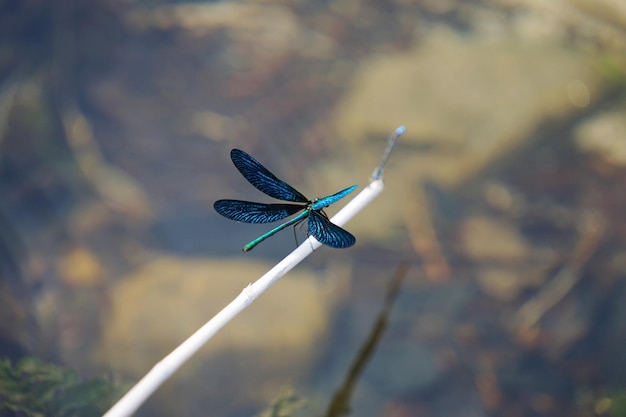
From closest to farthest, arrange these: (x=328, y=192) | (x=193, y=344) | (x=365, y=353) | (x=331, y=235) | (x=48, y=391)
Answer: (x=193, y=344) → (x=331, y=235) → (x=48, y=391) → (x=365, y=353) → (x=328, y=192)

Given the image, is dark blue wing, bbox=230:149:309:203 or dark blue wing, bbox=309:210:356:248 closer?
dark blue wing, bbox=309:210:356:248

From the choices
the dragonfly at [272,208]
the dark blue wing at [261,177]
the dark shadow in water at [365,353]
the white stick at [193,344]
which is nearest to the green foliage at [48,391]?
the white stick at [193,344]

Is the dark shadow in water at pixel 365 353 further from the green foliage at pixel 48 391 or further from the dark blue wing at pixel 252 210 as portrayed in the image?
the green foliage at pixel 48 391

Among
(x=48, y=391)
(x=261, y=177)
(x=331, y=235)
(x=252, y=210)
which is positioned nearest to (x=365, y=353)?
(x=331, y=235)

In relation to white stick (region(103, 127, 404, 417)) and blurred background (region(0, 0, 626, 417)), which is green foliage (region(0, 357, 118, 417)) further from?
white stick (region(103, 127, 404, 417))

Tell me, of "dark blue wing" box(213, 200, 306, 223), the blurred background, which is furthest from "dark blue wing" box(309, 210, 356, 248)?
the blurred background

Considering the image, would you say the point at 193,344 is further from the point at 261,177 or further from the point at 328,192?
the point at 328,192

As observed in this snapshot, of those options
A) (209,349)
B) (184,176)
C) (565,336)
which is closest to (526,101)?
(565,336)
